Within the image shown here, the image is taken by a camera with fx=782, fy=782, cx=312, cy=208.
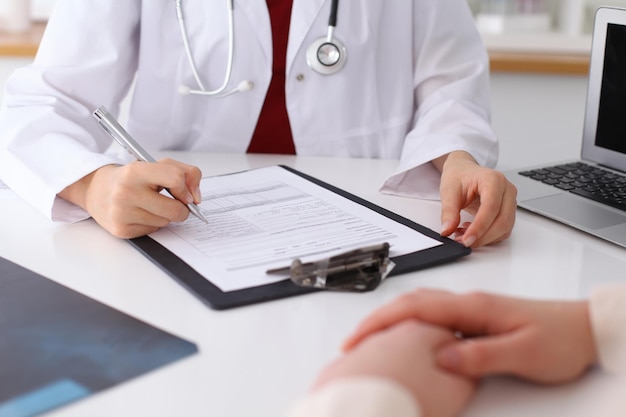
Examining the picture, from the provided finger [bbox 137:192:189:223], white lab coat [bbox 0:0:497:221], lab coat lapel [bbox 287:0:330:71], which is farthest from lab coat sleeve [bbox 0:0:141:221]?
lab coat lapel [bbox 287:0:330:71]

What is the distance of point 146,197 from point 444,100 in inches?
23.5

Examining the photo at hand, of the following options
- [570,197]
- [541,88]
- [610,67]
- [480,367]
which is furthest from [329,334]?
[541,88]

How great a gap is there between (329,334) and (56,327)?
23 cm

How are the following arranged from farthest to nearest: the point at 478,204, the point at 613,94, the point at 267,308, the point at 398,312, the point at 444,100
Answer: the point at 444,100 < the point at 613,94 < the point at 478,204 < the point at 267,308 < the point at 398,312

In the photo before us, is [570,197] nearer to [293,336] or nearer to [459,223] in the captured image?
[459,223]

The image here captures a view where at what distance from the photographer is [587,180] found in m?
1.09

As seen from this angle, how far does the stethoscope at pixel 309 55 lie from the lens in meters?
1.25

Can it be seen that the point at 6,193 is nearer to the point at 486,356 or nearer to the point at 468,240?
the point at 468,240

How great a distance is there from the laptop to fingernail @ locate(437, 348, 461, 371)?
48cm

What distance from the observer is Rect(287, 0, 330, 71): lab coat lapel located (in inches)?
50.4

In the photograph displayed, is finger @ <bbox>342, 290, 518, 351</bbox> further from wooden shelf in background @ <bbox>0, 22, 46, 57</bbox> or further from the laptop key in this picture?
wooden shelf in background @ <bbox>0, 22, 46, 57</bbox>

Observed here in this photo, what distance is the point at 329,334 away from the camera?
0.65 metres

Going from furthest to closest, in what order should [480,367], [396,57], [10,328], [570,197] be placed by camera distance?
[396,57] → [570,197] → [10,328] → [480,367]

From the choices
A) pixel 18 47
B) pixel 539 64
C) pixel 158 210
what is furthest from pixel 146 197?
pixel 539 64
